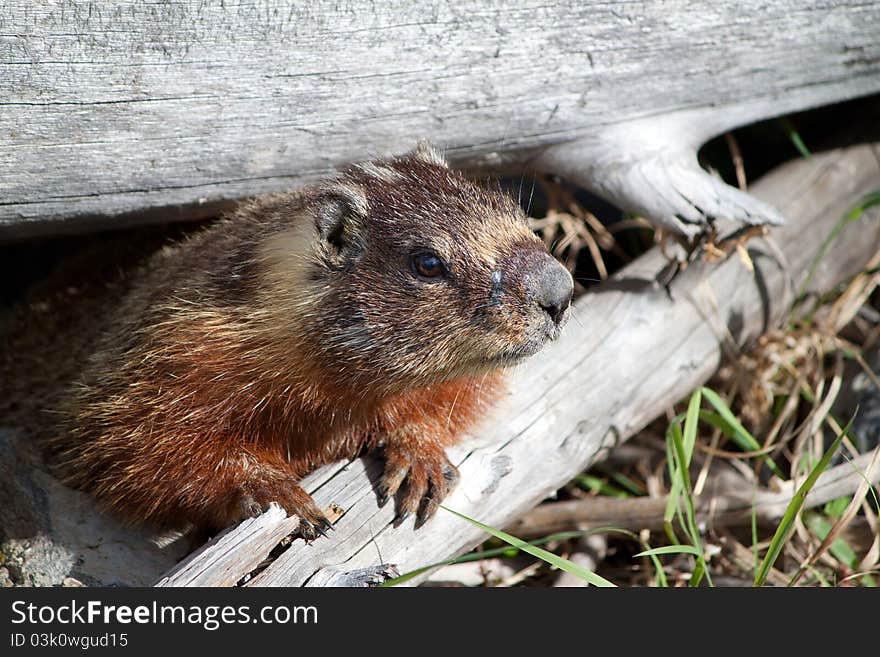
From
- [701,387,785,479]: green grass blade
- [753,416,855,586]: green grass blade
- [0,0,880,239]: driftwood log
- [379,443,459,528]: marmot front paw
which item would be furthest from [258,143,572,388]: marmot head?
[701,387,785,479]: green grass blade

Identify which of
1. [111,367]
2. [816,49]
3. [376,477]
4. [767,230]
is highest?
[816,49]

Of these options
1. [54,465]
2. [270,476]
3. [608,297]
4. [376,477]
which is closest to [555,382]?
[608,297]

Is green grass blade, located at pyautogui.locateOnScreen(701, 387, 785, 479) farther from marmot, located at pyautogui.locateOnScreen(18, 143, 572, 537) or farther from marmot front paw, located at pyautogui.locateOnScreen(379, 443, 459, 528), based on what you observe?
marmot front paw, located at pyautogui.locateOnScreen(379, 443, 459, 528)

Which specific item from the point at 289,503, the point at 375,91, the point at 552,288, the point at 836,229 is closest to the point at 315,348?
the point at 289,503

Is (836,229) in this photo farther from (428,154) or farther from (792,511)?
(428,154)

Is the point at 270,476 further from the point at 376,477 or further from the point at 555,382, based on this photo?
the point at 555,382

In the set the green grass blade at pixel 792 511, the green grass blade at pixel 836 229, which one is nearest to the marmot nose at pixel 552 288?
the green grass blade at pixel 792 511
